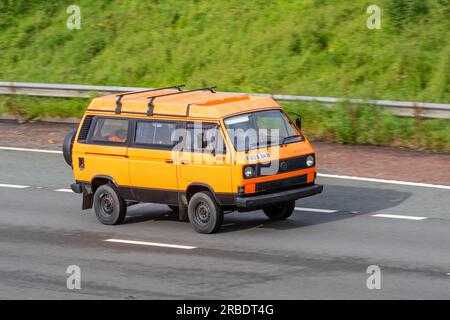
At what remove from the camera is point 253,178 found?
1494 cm

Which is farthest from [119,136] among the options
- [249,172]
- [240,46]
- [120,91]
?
[240,46]

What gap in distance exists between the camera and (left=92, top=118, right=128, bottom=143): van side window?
53.0ft

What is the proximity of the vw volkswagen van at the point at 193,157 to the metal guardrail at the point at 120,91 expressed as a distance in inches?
242

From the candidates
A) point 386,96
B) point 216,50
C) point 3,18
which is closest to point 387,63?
point 386,96

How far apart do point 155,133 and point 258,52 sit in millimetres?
11595

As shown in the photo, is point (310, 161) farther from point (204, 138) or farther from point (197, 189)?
point (197, 189)

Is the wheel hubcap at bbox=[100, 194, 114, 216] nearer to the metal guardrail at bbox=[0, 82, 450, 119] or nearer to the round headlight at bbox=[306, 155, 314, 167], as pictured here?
the round headlight at bbox=[306, 155, 314, 167]

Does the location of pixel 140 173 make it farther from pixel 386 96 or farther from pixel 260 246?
pixel 386 96

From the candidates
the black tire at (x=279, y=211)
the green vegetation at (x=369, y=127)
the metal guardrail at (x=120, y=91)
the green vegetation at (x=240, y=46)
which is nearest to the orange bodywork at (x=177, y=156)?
the black tire at (x=279, y=211)

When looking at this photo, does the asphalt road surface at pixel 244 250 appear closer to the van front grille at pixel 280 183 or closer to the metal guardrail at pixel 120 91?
the van front grille at pixel 280 183

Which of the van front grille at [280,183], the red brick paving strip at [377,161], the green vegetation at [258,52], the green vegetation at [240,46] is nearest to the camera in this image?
the van front grille at [280,183]

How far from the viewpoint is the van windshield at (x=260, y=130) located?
50.0 ft

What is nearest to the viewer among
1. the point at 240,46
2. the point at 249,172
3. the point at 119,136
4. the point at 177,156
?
the point at 249,172

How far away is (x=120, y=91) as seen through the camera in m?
25.1
